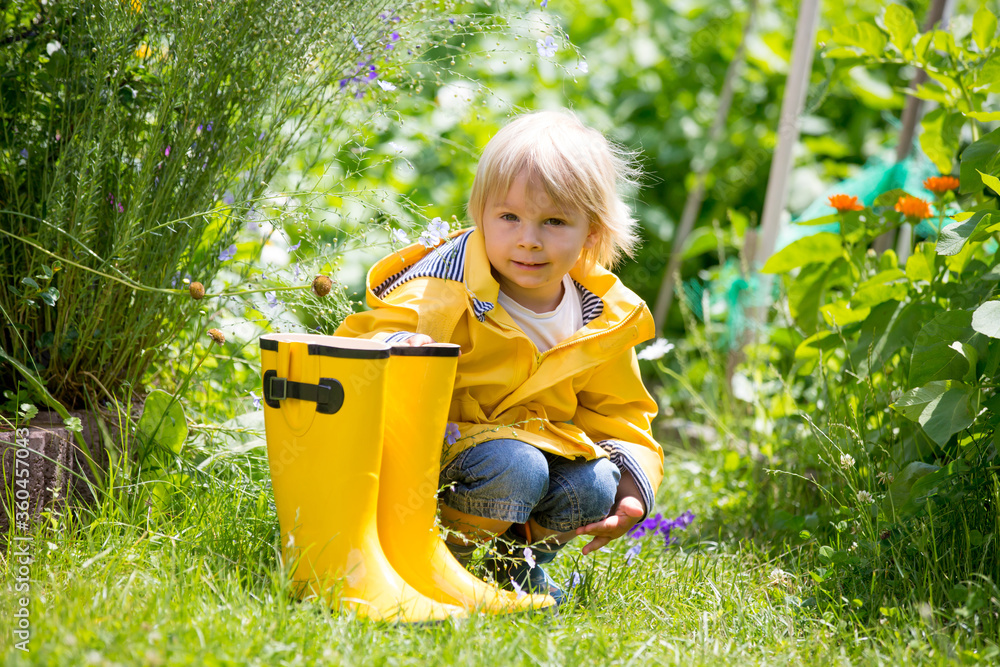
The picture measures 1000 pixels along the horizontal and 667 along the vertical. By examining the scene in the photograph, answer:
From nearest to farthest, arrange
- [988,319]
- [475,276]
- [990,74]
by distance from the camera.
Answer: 1. [988,319]
2. [475,276]
3. [990,74]

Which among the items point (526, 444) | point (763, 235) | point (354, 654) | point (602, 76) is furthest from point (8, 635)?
point (602, 76)

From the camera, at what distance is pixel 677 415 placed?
Result: 341 centimetres

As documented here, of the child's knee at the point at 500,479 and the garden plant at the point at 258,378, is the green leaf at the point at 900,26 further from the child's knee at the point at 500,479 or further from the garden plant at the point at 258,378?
the child's knee at the point at 500,479

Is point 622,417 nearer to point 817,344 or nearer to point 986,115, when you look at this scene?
point 817,344

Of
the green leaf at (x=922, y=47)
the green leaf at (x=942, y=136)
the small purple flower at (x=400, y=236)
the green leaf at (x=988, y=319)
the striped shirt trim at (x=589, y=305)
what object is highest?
the green leaf at (x=922, y=47)

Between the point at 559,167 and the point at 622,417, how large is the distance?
530 mm

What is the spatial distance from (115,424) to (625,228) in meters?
1.06

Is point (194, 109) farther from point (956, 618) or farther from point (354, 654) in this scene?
point (956, 618)

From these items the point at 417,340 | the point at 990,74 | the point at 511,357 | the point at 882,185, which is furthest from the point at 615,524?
the point at 882,185

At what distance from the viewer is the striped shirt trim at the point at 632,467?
1.71 meters

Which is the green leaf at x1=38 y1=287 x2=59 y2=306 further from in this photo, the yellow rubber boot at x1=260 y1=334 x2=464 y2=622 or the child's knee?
the child's knee

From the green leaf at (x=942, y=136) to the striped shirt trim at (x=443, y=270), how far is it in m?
0.88

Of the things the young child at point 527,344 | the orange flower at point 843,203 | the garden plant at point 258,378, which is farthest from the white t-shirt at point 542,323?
the orange flower at point 843,203

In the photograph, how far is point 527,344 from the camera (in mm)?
1624
